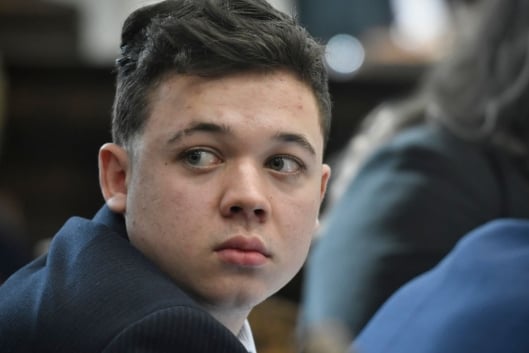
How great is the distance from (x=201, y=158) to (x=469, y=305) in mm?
396

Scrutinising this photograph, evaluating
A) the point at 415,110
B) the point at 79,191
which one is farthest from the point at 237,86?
the point at 79,191

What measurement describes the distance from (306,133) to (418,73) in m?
3.21

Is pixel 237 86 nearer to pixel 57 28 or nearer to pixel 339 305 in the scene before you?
pixel 339 305

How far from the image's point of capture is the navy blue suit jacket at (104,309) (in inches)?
32.2

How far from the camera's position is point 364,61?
4.65 meters

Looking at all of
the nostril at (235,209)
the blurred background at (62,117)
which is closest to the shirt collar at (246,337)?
the nostril at (235,209)

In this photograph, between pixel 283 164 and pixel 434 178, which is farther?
pixel 434 178

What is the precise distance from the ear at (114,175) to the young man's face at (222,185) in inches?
0.9

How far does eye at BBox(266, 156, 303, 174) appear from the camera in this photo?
0.92 metres

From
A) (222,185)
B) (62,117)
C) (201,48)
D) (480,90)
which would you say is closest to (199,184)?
(222,185)

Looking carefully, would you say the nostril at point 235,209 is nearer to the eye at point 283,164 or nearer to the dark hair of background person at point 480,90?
the eye at point 283,164

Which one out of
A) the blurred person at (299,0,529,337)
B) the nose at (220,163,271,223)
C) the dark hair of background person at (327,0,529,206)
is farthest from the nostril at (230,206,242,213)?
the dark hair of background person at (327,0,529,206)

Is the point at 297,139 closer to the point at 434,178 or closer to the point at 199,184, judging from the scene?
the point at 199,184

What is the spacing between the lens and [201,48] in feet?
2.98
